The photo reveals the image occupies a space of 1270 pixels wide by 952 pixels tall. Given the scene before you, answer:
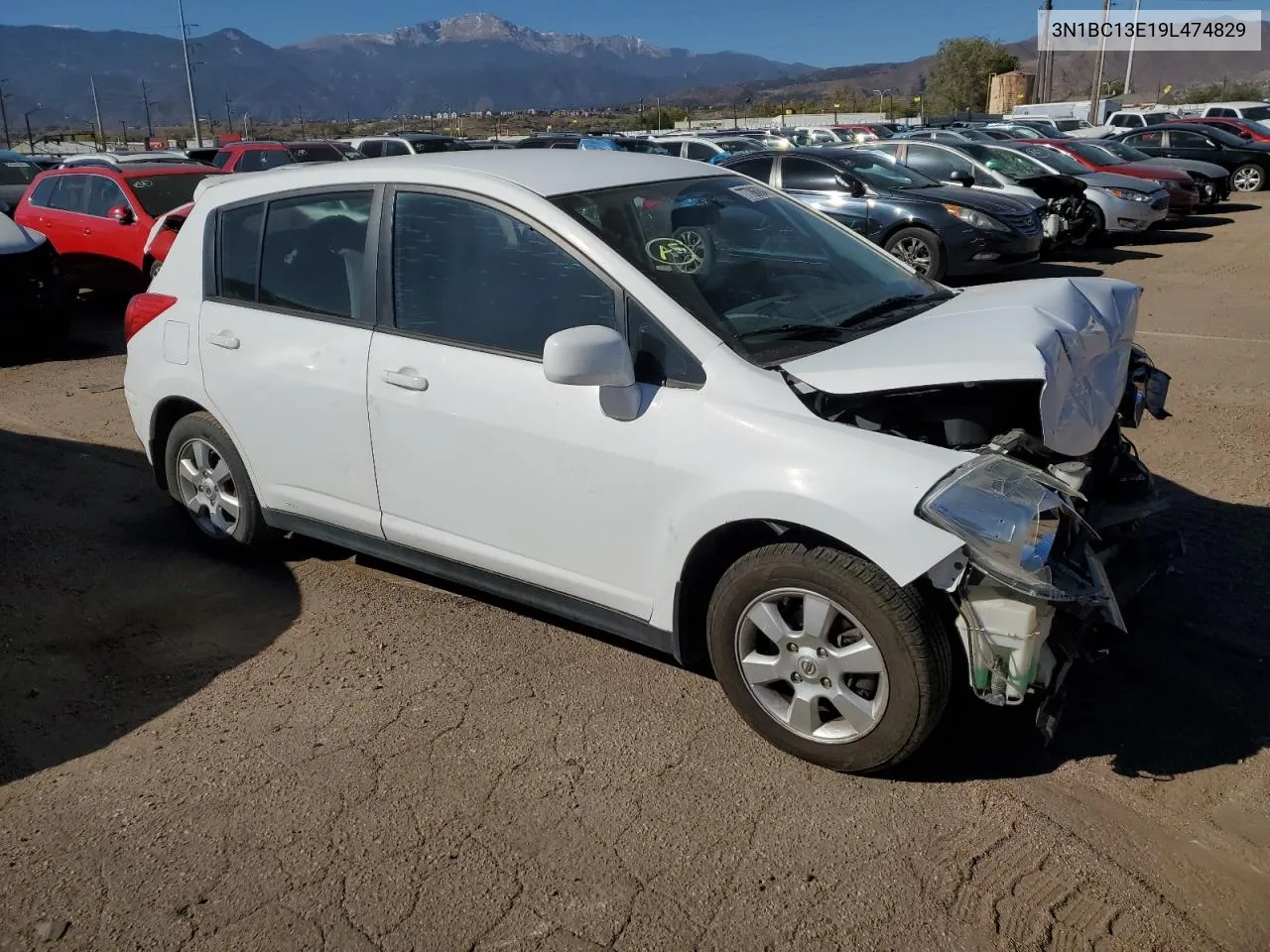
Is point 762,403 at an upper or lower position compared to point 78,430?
upper

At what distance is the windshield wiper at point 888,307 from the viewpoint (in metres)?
3.77

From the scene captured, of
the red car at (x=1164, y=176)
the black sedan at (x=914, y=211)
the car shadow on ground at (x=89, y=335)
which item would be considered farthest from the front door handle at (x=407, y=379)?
the red car at (x=1164, y=176)

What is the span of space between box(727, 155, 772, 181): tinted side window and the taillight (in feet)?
29.5

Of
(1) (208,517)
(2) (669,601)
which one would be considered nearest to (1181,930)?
(2) (669,601)

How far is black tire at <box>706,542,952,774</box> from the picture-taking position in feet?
9.64

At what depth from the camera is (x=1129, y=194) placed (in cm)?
1573

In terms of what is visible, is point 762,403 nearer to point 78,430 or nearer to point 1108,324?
point 1108,324

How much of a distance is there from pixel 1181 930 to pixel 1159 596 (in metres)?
1.93

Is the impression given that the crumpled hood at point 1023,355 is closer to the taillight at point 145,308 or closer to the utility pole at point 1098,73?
the taillight at point 145,308

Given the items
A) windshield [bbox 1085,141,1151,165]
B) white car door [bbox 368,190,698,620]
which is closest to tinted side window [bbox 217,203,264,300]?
white car door [bbox 368,190,698,620]

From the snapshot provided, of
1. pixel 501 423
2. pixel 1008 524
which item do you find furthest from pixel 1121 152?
pixel 1008 524

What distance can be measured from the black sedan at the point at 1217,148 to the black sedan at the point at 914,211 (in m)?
13.5

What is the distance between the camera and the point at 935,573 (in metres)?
2.86

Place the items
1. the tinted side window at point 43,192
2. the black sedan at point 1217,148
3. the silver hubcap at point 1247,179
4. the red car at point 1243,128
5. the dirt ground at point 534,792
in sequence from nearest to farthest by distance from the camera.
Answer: the dirt ground at point 534,792 → the tinted side window at point 43,192 → the black sedan at point 1217,148 → the silver hubcap at point 1247,179 → the red car at point 1243,128
